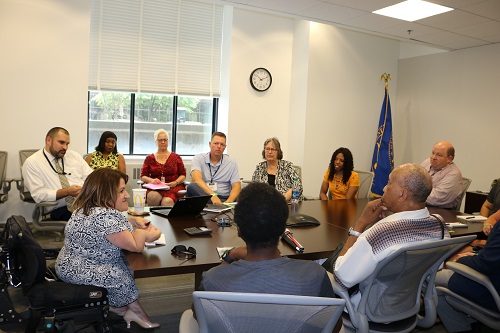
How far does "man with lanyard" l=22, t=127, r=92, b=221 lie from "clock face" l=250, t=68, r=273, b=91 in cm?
330

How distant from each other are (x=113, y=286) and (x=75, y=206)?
0.49 meters

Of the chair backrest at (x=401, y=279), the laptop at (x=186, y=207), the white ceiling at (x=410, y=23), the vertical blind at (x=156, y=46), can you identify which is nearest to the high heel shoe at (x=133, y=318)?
the laptop at (x=186, y=207)

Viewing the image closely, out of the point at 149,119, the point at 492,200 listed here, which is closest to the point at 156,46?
the point at 149,119

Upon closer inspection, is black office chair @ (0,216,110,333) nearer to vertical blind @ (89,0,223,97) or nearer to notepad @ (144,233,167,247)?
notepad @ (144,233,167,247)

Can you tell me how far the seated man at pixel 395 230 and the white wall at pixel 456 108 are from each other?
4.75m

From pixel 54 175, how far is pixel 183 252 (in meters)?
2.52

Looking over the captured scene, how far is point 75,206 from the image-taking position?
2465 mm

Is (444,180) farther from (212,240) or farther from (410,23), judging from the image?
(212,240)

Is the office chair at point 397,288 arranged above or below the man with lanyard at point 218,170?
below

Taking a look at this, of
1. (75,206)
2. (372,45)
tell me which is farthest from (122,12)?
(75,206)

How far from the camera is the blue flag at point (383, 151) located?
23.8 feet

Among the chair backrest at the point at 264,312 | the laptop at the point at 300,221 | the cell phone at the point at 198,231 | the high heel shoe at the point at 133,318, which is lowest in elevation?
the high heel shoe at the point at 133,318

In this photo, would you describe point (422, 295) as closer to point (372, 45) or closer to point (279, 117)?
point (279, 117)

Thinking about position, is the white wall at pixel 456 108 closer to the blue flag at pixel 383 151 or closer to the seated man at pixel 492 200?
the blue flag at pixel 383 151
